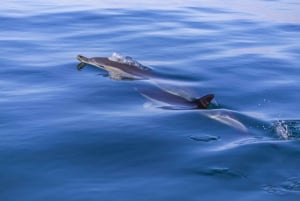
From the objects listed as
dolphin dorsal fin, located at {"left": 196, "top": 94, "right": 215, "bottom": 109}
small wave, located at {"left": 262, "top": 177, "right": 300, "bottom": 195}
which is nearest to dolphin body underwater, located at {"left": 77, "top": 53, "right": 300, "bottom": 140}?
dolphin dorsal fin, located at {"left": 196, "top": 94, "right": 215, "bottom": 109}

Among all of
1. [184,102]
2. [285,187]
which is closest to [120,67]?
[184,102]

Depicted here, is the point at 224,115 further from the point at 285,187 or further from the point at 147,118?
the point at 285,187

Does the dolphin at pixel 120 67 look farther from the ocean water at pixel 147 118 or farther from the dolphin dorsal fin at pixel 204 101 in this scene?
the dolphin dorsal fin at pixel 204 101

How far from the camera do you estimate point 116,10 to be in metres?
19.3

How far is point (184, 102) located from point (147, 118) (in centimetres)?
93

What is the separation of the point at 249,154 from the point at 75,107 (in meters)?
2.89

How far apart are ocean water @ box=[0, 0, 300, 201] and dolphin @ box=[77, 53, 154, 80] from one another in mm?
156

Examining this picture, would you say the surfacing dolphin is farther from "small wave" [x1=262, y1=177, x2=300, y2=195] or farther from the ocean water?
"small wave" [x1=262, y1=177, x2=300, y2=195]

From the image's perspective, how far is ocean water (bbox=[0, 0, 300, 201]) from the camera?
598 cm

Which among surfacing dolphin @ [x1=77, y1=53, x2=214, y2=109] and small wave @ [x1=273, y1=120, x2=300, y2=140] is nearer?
small wave @ [x1=273, y1=120, x2=300, y2=140]

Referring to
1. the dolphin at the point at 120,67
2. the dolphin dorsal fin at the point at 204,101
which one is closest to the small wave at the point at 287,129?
the dolphin dorsal fin at the point at 204,101

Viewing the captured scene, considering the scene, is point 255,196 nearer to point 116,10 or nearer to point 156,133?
point 156,133

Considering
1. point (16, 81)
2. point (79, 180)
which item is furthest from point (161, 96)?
point (79, 180)

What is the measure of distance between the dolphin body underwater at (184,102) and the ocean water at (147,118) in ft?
0.14
